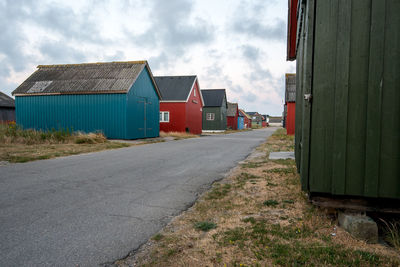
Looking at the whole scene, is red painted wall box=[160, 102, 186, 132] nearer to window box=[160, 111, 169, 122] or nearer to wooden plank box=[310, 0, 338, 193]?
window box=[160, 111, 169, 122]

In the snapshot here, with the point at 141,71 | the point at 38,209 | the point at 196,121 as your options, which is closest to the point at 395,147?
the point at 38,209

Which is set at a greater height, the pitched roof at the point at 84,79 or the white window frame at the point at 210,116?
the pitched roof at the point at 84,79

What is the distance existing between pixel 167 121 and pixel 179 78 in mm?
5537

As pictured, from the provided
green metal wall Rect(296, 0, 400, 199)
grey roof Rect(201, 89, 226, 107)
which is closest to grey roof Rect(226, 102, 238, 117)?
grey roof Rect(201, 89, 226, 107)

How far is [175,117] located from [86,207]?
2380 cm

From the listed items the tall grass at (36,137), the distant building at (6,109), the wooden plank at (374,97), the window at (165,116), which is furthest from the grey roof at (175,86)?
the wooden plank at (374,97)

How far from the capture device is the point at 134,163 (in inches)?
322

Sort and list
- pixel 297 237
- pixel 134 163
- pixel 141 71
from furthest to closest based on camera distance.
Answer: pixel 141 71, pixel 134 163, pixel 297 237

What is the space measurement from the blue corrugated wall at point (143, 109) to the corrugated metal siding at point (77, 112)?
30.9 inches

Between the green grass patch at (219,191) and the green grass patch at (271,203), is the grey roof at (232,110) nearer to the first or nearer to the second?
the green grass patch at (219,191)

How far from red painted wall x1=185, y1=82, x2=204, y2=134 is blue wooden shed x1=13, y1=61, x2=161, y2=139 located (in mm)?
8380

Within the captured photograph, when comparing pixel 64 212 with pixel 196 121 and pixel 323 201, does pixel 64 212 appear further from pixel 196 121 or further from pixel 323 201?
pixel 196 121

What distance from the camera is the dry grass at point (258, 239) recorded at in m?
2.51

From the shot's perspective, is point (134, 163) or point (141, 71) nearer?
point (134, 163)
